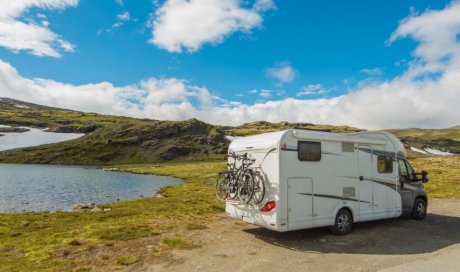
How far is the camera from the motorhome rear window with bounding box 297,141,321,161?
1458 centimetres

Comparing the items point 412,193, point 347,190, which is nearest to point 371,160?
point 347,190

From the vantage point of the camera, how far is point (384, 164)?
701 inches

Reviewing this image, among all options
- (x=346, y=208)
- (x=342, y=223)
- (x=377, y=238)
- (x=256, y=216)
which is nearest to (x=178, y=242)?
(x=256, y=216)

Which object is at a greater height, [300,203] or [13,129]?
[13,129]

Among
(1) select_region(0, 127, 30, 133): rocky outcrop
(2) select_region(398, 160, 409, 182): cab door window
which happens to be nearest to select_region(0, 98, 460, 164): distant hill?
(1) select_region(0, 127, 30, 133): rocky outcrop

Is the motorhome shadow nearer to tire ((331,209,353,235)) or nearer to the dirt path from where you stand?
the dirt path

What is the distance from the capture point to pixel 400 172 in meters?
18.7

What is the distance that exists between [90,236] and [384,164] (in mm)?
14721

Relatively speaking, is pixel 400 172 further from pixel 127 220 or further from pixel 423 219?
pixel 127 220

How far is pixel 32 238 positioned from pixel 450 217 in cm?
2264

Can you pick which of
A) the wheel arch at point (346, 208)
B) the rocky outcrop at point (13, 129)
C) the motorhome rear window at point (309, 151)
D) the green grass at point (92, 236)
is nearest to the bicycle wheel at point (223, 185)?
the green grass at point (92, 236)

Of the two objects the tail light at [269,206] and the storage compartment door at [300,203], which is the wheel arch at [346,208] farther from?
the tail light at [269,206]

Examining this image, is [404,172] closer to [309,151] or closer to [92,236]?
[309,151]

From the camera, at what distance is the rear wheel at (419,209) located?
756 inches
